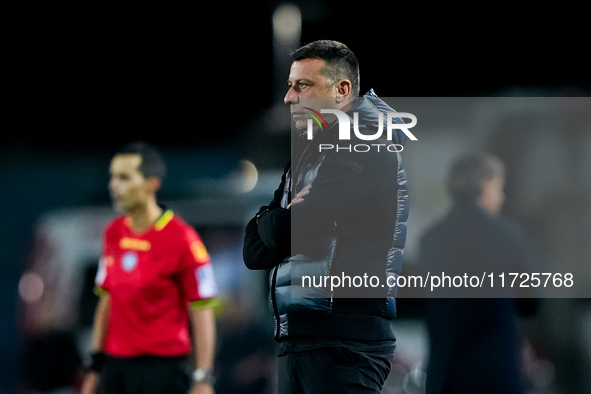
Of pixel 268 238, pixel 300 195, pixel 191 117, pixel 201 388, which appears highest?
pixel 191 117

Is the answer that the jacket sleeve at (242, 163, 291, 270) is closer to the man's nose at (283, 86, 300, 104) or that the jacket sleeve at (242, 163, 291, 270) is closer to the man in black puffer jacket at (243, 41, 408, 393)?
the man in black puffer jacket at (243, 41, 408, 393)

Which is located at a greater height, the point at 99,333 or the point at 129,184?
the point at 129,184

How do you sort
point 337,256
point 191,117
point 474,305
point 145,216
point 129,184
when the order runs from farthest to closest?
point 191,117 < point 129,184 < point 145,216 < point 474,305 < point 337,256

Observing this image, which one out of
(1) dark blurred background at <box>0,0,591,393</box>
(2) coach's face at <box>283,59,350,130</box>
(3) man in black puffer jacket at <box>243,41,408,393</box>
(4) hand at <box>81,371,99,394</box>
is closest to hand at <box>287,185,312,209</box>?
(3) man in black puffer jacket at <box>243,41,408,393</box>

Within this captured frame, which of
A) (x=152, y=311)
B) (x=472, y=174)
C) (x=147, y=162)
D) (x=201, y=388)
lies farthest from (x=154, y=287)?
(x=472, y=174)

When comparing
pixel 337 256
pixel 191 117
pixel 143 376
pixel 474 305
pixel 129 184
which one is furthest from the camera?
pixel 191 117

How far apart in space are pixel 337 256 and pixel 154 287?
1.41 metres

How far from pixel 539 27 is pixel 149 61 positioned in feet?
8.06

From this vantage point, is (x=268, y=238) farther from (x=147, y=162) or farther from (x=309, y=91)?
(x=147, y=162)

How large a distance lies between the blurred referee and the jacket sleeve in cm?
111

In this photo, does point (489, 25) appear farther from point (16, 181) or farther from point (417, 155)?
point (16, 181)

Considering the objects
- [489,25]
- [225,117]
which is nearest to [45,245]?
[225,117]

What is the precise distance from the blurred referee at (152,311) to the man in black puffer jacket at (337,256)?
3.75 ft

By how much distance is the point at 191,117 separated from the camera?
13.7ft
